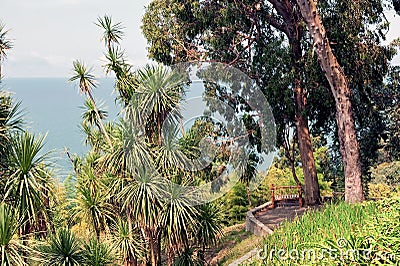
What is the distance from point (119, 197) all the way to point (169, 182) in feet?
3.11

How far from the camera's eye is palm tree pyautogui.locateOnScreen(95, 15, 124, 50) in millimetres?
9000

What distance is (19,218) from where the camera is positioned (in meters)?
5.68

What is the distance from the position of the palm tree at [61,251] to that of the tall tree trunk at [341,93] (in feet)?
20.0

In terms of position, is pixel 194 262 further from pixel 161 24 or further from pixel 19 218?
pixel 161 24

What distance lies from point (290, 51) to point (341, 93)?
100 inches

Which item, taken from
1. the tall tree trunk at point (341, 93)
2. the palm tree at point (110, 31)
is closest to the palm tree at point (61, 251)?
the palm tree at point (110, 31)

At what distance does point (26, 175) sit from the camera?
565 centimetres

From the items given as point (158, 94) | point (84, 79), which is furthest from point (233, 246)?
point (84, 79)

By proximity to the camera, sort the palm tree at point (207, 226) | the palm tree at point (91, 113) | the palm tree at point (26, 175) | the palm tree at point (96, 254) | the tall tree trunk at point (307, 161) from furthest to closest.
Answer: the tall tree trunk at point (307, 161)
the palm tree at point (91, 113)
the palm tree at point (207, 226)
the palm tree at point (96, 254)
the palm tree at point (26, 175)

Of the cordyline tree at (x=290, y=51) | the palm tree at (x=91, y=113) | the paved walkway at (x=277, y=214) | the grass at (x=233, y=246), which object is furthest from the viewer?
the paved walkway at (x=277, y=214)

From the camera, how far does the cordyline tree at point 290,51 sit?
438 inches

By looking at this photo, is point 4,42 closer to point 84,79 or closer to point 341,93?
point 84,79

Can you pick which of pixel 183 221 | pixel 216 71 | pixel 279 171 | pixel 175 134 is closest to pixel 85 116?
pixel 175 134

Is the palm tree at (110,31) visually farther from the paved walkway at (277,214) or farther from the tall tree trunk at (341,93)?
the paved walkway at (277,214)
